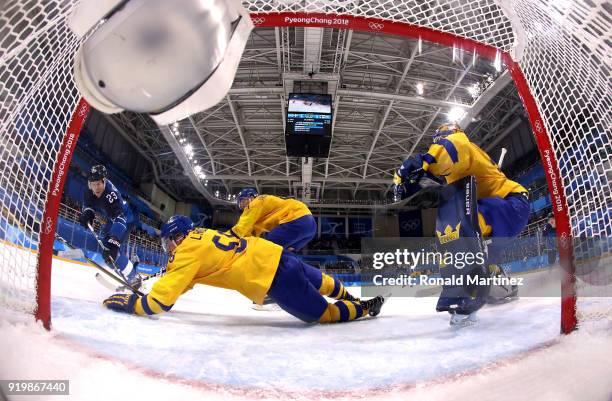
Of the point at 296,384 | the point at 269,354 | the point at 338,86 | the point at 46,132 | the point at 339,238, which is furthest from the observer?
the point at 339,238

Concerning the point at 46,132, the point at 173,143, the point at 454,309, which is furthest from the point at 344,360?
the point at 46,132

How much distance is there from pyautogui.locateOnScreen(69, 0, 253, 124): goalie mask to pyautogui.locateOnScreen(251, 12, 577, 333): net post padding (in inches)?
11.9

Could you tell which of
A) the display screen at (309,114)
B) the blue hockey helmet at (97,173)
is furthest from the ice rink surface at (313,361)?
the blue hockey helmet at (97,173)

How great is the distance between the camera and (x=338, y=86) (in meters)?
0.80

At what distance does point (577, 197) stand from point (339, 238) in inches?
70.0

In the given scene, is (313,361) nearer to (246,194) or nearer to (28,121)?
(28,121)

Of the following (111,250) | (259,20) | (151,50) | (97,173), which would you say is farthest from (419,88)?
(111,250)

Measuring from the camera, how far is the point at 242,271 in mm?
765

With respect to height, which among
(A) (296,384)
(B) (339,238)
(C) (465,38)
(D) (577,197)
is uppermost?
(C) (465,38)

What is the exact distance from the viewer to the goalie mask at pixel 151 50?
23 cm

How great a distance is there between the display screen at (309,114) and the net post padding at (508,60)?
6.1 inches

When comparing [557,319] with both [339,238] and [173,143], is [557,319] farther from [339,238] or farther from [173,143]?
[339,238]

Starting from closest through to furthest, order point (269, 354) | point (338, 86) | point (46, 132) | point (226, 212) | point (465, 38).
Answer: point (269, 354) → point (46, 132) → point (465, 38) → point (338, 86) → point (226, 212)

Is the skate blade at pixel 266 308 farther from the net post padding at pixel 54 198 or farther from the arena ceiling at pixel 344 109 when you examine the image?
the net post padding at pixel 54 198
